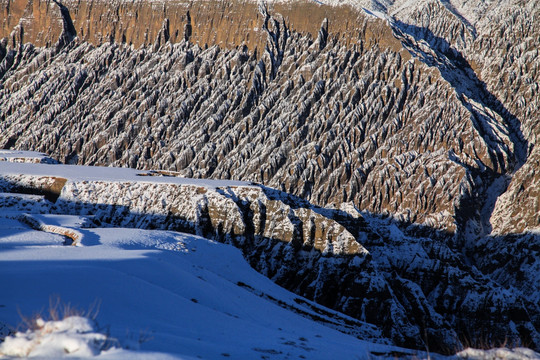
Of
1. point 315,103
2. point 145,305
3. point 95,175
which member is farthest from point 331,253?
point 315,103

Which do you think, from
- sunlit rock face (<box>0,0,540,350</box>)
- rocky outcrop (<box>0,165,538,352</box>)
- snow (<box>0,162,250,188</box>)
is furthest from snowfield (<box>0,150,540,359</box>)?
sunlit rock face (<box>0,0,540,350</box>)

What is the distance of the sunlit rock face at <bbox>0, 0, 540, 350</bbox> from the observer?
92812 mm

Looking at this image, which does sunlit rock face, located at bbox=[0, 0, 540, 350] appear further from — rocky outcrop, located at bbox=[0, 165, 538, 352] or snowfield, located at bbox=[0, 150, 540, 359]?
snowfield, located at bbox=[0, 150, 540, 359]

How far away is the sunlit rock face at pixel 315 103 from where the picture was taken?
305 ft

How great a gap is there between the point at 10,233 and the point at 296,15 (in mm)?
93073

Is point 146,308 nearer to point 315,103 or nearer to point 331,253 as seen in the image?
point 331,253

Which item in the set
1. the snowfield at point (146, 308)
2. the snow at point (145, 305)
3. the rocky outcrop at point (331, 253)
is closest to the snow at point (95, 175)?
the rocky outcrop at point (331, 253)

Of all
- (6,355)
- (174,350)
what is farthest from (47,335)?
(174,350)

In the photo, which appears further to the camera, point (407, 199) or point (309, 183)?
point (309, 183)

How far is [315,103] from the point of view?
108812mm

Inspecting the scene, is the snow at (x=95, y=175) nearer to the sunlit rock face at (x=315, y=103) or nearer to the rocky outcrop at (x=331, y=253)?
the rocky outcrop at (x=331, y=253)

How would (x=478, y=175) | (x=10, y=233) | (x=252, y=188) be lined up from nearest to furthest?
(x=10, y=233) → (x=252, y=188) → (x=478, y=175)

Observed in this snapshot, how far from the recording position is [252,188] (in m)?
65.6

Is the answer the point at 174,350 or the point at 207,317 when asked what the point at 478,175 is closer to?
the point at 207,317
